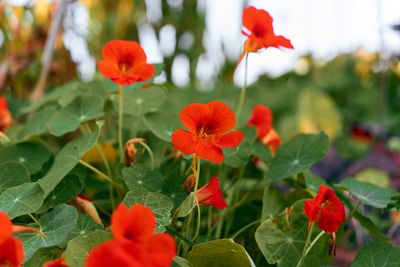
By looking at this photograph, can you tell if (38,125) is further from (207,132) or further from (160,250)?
(160,250)

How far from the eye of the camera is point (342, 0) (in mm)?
3594

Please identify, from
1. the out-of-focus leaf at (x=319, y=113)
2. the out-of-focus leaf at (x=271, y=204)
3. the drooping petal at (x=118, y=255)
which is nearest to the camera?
the drooping petal at (x=118, y=255)

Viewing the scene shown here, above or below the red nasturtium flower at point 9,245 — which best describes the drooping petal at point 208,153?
above

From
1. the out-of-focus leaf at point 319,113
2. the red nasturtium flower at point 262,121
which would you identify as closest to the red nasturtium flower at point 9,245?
the red nasturtium flower at point 262,121

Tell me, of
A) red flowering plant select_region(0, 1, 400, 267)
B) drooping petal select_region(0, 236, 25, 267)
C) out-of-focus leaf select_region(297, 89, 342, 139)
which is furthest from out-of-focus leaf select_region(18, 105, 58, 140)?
out-of-focus leaf select_region(297, 89, 342, 139)

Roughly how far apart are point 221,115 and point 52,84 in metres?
1.38

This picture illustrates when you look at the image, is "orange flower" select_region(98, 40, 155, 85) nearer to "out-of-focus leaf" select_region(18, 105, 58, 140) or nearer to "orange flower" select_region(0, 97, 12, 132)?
"out-of-focus leaf" select_region(18, 105, 58, 140)

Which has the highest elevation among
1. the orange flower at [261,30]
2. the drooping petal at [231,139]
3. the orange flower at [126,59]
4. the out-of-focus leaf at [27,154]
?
the orange flower at [261,30]

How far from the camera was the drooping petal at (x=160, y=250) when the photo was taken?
0.51 meters

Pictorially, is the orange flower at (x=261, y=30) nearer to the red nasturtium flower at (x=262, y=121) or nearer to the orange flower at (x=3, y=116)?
the red nasturtium flower at (x=262, y=121)

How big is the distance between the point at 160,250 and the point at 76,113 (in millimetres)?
532

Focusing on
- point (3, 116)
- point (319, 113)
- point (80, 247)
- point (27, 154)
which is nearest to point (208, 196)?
point (80, 247)

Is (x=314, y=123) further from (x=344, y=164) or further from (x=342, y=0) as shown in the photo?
(x=342, y=0)

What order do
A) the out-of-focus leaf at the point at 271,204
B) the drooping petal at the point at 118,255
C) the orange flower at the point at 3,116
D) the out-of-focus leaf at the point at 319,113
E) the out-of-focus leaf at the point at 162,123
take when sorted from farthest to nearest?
the out-of-focus leaf at the point at 319,113 < the orange flower at the point at 3,116 < the out-of-focus leaf at the point at 162,123 < the out-of-focus leaf at the point at 271,204 < the drooping petal at the point at 118,255
